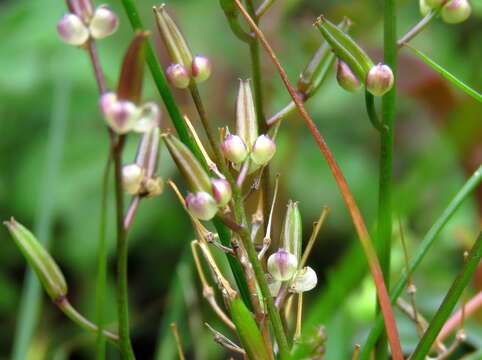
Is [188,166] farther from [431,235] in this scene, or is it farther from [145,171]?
[431,235]

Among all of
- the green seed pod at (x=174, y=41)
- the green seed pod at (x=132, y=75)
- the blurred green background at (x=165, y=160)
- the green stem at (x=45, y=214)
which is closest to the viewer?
the green seed pod at (x=132, y=75)

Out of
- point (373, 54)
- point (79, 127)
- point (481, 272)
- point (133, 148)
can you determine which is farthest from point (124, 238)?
point (79, 127)

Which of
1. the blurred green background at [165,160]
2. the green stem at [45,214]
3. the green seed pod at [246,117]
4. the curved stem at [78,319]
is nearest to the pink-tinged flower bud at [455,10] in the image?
the green seed pod at [246,117]

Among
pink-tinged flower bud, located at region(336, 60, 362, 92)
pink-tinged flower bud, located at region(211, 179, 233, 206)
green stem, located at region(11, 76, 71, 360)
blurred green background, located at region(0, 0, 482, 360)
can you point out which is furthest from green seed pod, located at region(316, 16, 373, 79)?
blurred green background, located at region(0, 0, 482, 360)

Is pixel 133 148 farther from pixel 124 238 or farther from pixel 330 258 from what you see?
pixel 124 238

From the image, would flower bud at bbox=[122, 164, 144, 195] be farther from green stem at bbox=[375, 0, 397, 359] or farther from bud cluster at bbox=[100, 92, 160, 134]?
green stem at bbox=[375, 0, 397, 359]

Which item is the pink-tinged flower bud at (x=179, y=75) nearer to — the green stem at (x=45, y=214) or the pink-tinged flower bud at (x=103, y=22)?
the pink-tinged flower bud at (x=103, y=22)
